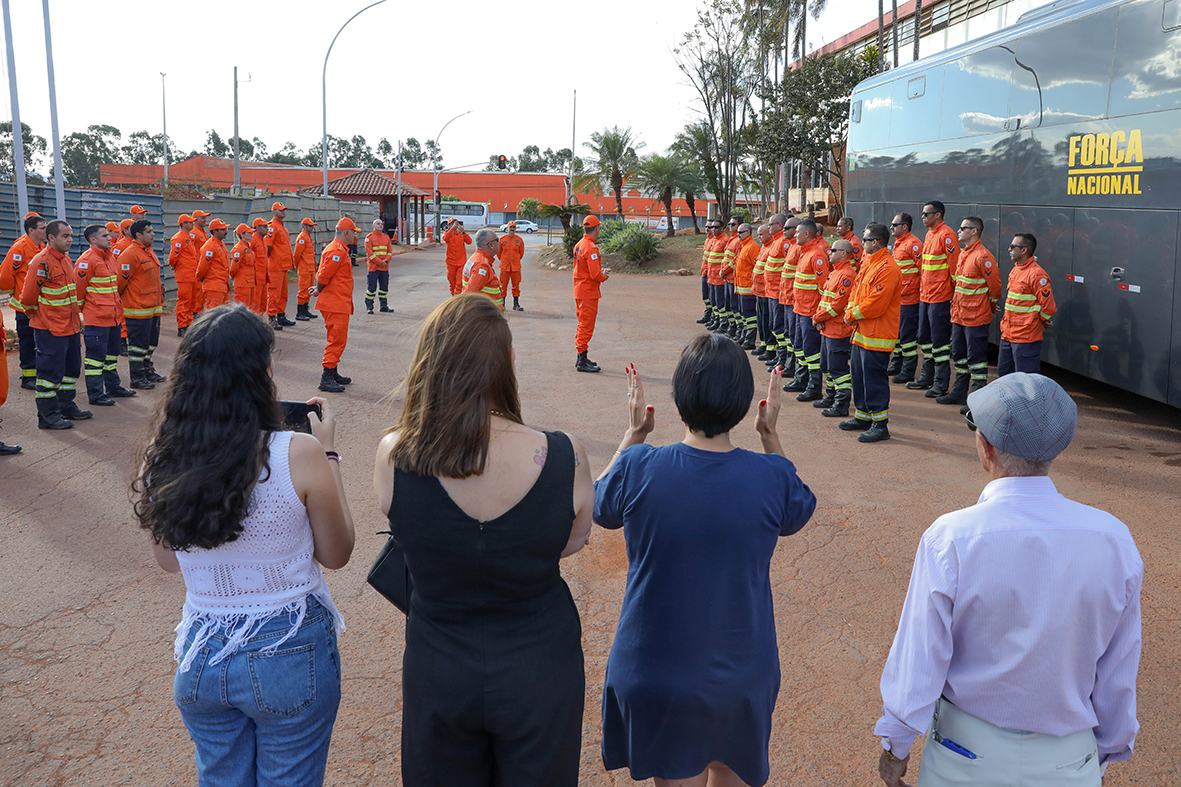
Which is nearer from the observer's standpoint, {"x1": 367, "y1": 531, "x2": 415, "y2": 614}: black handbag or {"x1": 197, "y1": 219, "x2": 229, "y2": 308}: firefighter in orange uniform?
{"x1": 367, "y1": 531, "x2": 415, "y2": 614}: black handbag

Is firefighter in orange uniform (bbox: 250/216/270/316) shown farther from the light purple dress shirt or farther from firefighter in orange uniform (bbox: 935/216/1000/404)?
the light purple dress shirt

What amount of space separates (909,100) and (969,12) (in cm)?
1678

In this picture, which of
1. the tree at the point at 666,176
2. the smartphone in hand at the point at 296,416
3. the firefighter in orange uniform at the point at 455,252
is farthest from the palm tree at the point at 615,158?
the smartphone in hand at the point at 296,416

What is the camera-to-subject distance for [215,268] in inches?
531

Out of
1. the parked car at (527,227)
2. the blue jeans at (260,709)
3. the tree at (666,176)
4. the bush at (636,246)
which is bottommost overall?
the blue jeans at (260,709)

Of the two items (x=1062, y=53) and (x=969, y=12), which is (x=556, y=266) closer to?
(x=969, y=12)

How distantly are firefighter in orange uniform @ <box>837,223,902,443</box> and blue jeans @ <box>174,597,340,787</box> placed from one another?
23.1 ft

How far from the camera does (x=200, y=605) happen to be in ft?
7.86

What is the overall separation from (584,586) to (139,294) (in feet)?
26.3

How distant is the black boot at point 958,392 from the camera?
406 inches

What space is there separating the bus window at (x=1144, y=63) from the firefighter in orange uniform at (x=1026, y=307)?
5.01 ft

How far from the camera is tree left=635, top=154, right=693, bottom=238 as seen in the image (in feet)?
127

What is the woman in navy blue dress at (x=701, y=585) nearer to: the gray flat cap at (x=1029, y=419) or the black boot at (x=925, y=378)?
the gray flat cap at (x=1029, y=419)

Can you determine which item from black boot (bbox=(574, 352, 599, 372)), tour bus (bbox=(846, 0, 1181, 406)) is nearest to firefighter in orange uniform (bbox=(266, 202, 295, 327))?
black boot (bbox=(574, 352, 599, 372))
